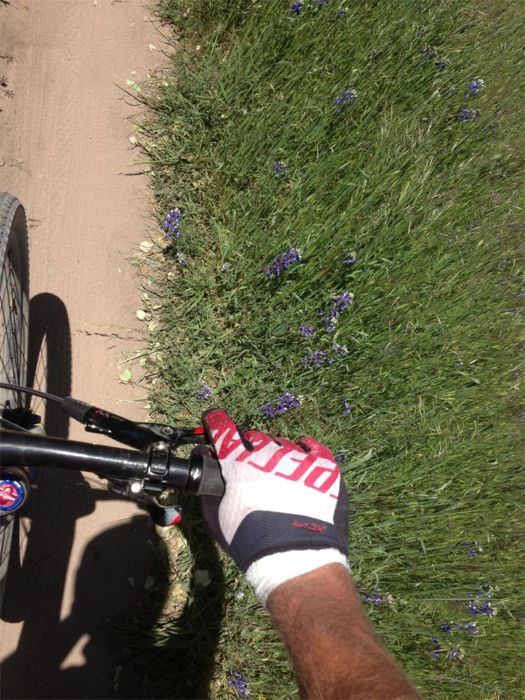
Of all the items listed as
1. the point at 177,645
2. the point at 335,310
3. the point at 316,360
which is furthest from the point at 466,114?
the point at 177,645

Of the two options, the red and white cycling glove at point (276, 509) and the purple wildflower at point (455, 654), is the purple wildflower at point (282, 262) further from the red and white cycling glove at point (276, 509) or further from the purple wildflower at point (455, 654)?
the purple wildflower at point (455, 654)

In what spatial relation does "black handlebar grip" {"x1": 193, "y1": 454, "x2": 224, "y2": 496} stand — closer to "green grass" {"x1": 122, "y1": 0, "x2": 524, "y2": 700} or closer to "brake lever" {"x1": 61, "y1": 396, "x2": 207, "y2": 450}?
"brake lever" {"x1": 61, "y1": 396, "x2": 207, "y2": 450}

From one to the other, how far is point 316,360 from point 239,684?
4.84 feet

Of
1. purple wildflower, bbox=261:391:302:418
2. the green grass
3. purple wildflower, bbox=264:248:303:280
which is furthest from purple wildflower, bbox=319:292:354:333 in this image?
purple wildflower, bbox=261:391:302:418

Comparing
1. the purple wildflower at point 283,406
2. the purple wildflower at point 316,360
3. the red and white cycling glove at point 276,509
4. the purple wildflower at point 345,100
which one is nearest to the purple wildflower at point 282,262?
the purple wildflower at point 316,360

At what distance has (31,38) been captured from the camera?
2.85m

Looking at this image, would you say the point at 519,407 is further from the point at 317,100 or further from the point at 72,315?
the point at 72,315

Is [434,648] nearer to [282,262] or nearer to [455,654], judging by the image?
[455,654]

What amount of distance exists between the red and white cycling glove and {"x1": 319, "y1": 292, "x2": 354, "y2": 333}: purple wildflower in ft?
4.41

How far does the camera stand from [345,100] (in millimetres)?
2945

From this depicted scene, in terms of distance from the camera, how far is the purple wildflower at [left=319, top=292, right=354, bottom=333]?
2.56 m

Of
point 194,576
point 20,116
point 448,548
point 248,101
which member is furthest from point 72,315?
point 448,548

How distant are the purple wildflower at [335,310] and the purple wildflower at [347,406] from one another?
0.36 meters

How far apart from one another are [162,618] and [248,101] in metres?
2.79
